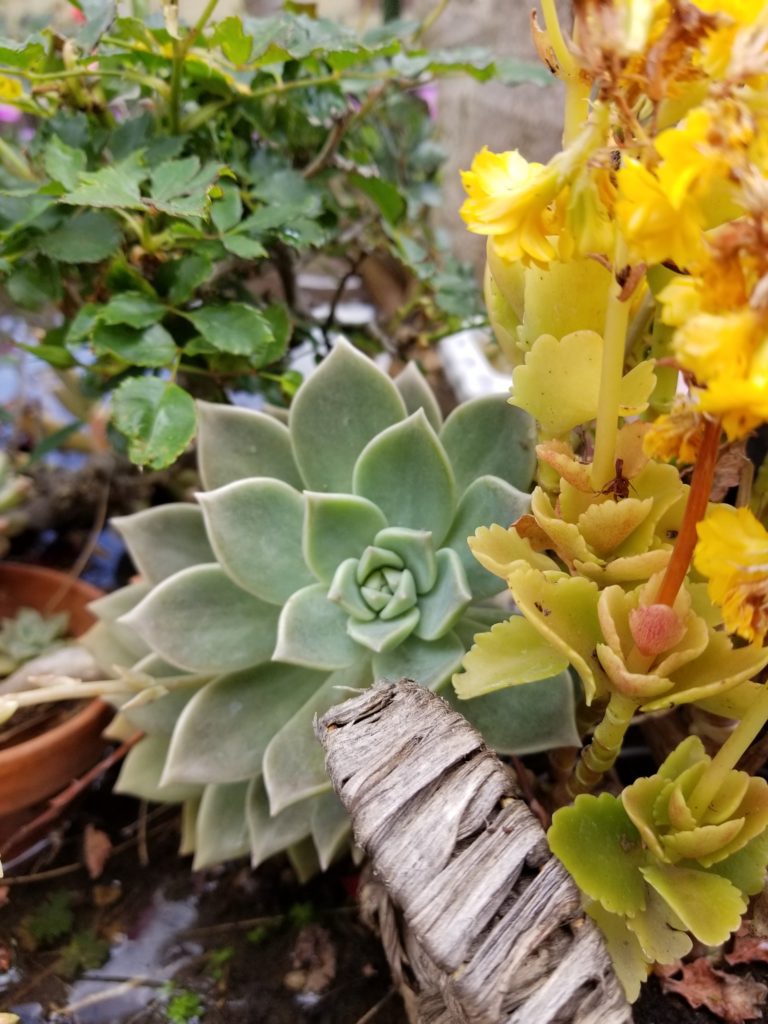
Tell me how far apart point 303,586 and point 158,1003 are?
1.15ft

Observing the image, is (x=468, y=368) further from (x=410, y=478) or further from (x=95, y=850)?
(x=95, y=850)

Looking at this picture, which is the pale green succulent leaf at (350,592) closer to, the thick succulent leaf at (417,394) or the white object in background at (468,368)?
the thick succulent leaf at (417,394)

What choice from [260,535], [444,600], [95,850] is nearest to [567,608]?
[444,600]

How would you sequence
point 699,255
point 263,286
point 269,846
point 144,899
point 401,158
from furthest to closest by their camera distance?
point 263,286 < point 401,158 < point 144,899 < point 269,846 < point 699,255

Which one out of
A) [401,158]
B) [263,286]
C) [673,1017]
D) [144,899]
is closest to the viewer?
[673,1017]

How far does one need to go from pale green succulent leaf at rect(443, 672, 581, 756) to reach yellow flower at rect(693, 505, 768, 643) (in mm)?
229

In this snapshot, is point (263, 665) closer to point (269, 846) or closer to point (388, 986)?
point (269, 846)

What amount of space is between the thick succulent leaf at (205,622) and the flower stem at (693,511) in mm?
361

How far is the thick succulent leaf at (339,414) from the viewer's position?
0.66 metres

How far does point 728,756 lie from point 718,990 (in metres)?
0.21

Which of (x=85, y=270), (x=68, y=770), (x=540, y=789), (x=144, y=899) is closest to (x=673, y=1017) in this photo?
(x=540, y=789)

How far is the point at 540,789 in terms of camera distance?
64 centimetres

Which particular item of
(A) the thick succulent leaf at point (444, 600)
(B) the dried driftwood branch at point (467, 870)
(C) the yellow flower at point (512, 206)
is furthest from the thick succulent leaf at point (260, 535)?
(C) the yellow flower at point (512, 206)

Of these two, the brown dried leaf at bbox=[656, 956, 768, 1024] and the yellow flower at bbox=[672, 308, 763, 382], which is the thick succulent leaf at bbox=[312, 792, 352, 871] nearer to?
the brown dried leaf at bbox=[656, 956, 768, 1024]
